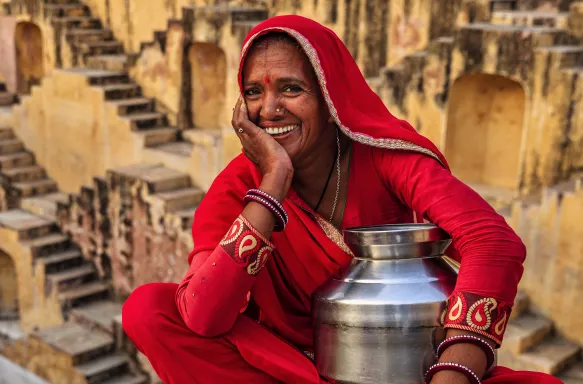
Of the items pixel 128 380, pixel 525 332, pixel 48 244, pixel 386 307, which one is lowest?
pixel 128 380

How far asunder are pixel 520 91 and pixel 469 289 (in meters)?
5.20

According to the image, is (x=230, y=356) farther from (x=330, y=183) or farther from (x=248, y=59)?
(x=248, y=59)

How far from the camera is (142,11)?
37.0 ft

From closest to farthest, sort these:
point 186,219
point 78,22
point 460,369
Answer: point 460,369 < point 186,219 < point 78,22

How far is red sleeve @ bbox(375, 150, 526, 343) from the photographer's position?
5.82 ft

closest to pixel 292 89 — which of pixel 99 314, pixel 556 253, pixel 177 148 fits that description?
pixel 556 253

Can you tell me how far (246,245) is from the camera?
195 centimetres

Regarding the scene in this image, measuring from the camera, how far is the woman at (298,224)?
1815mm

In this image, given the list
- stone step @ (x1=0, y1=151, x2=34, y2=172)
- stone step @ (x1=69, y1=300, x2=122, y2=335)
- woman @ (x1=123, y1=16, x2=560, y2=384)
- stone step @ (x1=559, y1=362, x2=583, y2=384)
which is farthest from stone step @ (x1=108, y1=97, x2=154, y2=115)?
woman @ (x1=123, y1=16, x2=560, y2=384)

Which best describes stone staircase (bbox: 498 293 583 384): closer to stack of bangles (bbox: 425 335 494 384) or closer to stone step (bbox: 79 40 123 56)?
stack of bangles (bbox: 425 335 494 384)

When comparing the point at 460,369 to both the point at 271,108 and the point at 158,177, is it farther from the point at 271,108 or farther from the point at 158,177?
the point at 158,177

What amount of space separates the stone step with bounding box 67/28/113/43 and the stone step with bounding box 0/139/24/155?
68.5 inches

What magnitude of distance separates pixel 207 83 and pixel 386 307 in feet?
26.9

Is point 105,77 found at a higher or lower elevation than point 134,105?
higher
